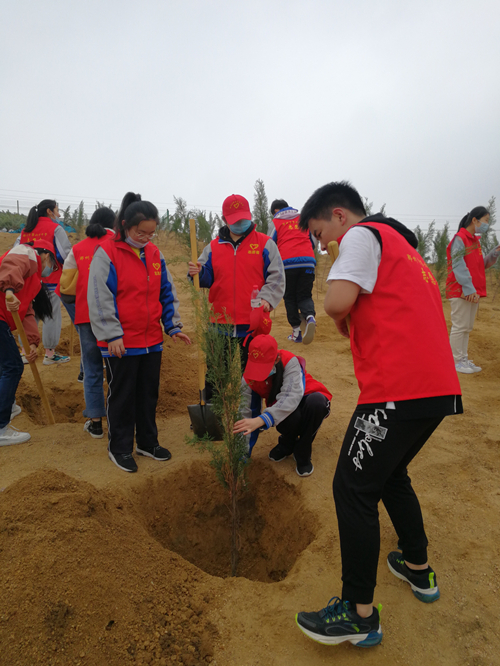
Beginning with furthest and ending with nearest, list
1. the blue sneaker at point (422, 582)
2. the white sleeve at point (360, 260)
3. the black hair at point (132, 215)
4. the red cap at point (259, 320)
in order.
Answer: the red cap at point (259, 320) → the black hair at point (132, 215) → the blue sneaker at point (422, 582) → the white sleeve at point (360, 260)

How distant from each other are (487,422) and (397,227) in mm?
3253

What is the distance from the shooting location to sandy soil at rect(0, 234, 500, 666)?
1.83m

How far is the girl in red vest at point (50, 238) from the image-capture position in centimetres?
529

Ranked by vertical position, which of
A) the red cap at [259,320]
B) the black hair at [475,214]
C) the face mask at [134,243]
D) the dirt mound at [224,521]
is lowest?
the dirt mound at [224,521]

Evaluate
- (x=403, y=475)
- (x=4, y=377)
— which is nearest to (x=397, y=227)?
(x=403, y=475)

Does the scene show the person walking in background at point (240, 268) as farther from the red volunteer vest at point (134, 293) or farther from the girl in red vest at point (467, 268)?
the girl in red vest at point (467, 268)

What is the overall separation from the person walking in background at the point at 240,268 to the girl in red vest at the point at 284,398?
0.51 meters

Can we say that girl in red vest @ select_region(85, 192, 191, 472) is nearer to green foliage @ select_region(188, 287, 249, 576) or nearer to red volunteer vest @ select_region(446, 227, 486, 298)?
green foliage @ select_region(188, 287, 249, 576)

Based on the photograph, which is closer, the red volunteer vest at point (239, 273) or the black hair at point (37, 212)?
the red volunteer vest at point (239, 273)

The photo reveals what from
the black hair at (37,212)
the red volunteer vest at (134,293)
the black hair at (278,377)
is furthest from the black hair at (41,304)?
the black hair at (278,377)

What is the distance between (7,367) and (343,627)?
3.48 metres

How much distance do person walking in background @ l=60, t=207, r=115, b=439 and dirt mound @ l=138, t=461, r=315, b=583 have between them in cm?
115

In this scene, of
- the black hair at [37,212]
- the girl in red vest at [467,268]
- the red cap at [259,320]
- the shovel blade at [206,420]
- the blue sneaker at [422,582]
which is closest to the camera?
the blue sneaker at [422,582]

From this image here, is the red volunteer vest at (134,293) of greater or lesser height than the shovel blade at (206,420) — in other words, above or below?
above
